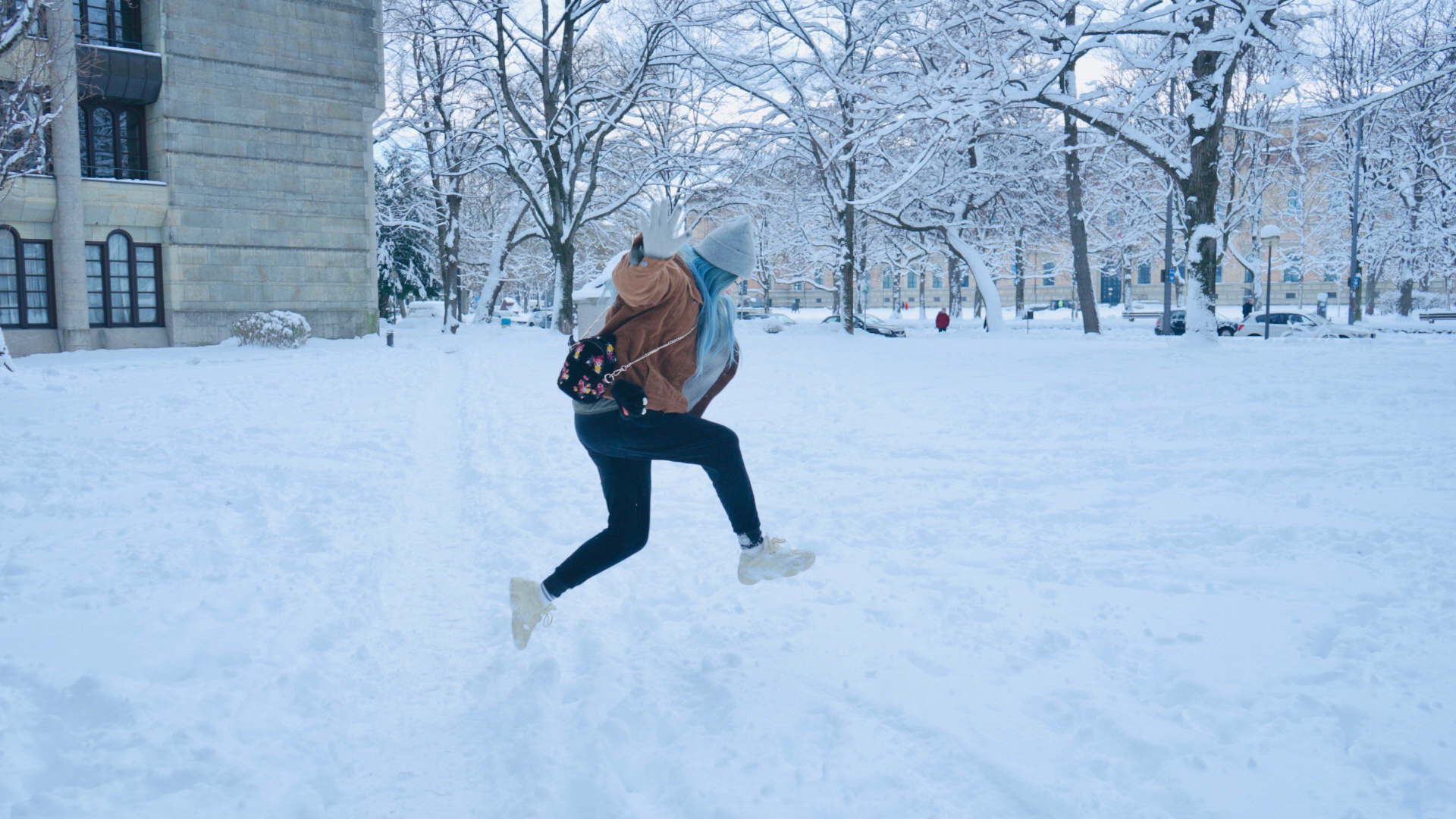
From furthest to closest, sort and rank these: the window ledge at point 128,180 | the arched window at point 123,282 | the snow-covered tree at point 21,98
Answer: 1. the arched window at point 123,282
2. the window ledge at point 128,180
3. the snow-covered tree at point 21,98

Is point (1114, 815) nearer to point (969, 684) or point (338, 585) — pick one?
point (969, 684)

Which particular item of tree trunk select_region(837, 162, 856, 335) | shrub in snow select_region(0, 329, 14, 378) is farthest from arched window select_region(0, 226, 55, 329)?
tree trunk select_region(837, 162, 856, 335)

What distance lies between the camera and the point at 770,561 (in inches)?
157

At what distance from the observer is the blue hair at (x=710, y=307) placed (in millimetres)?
3693

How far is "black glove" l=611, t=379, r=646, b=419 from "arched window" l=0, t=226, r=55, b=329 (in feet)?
79.8

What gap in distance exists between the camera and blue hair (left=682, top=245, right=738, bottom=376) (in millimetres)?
3693

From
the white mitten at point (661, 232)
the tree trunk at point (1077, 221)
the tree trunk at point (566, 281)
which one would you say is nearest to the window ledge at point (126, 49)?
the tree trunk at point (566, 281)

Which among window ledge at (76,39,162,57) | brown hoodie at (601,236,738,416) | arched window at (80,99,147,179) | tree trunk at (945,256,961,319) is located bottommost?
brown hoodie at (601,236,738,416)

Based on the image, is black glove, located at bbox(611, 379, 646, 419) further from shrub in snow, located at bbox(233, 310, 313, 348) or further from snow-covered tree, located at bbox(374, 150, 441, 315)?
snow-covered tree, located at bbox(374, 150, 441, 315)

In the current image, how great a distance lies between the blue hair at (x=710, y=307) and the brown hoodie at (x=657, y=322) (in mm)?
32

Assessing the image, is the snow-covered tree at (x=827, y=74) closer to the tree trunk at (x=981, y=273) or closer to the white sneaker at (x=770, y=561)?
the tree trunk at (x=981, y=273)

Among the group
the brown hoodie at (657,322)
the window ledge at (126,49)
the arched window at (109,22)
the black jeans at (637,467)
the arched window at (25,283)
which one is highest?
the arched window at (109,22)

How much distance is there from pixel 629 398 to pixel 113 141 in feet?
87.1

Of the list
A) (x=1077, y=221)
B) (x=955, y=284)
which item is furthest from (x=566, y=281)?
(x=955, y=284)
